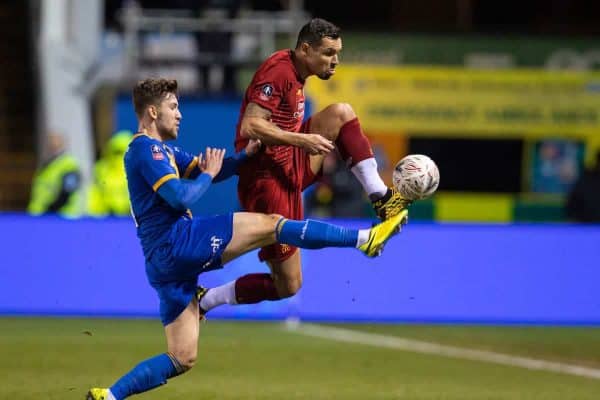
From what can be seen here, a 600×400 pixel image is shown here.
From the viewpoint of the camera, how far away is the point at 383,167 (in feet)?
56.4

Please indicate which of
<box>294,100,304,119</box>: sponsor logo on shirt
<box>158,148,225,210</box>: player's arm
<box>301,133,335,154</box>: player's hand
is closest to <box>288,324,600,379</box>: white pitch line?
<box>294,100,304,119</box>: sponsor logo on shirt

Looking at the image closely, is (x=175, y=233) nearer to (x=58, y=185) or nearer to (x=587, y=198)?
(x=58, y=185)

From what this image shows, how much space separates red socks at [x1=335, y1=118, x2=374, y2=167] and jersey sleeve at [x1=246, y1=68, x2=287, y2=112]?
50 centimetres

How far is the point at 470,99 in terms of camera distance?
17156mm

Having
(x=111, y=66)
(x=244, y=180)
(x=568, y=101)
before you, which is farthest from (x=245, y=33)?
(x=244, y=180)

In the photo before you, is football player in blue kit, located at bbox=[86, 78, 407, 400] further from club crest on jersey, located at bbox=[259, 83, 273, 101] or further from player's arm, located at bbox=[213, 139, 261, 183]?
club crest on jersey, located at bbox=[259, 83, 273, 101]

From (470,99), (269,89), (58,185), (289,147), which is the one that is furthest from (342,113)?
(470,99)

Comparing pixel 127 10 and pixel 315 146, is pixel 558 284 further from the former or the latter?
pixel 127 10

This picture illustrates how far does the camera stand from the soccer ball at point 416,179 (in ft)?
23.7

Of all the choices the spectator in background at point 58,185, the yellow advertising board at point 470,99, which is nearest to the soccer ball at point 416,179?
the spectator in background at point 58,185

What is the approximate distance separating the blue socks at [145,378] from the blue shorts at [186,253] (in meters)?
0.33

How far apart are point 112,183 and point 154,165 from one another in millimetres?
6817

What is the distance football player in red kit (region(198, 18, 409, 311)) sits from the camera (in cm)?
733

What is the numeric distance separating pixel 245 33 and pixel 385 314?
18.1ft
